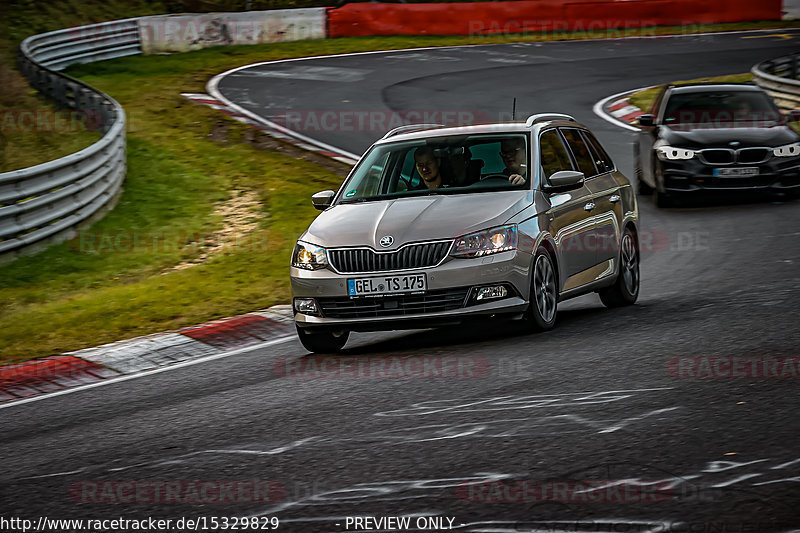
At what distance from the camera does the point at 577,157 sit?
10.3 metres

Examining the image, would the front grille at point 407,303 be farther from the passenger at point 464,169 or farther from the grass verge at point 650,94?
the grass verge at point 650,94

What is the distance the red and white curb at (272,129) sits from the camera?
789 inches

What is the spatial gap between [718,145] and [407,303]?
8762 mm

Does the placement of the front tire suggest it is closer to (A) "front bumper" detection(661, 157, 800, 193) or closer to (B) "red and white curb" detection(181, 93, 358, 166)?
(A) "front bumper" detection(661, 157, 800, 193)

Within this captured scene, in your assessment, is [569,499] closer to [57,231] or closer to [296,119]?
[57,231]

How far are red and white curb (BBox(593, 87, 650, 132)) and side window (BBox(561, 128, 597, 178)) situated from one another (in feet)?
42.0

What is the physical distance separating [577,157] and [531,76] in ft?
66.8

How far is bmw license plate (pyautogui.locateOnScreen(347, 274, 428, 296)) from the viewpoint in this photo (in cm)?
839

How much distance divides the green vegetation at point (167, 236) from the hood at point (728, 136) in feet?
16.6

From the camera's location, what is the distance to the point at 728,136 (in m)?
16.0

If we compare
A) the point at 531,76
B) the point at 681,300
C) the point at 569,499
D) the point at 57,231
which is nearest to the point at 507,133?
the point at 681,300

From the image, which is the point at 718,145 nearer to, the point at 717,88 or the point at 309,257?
the point at 717,88
